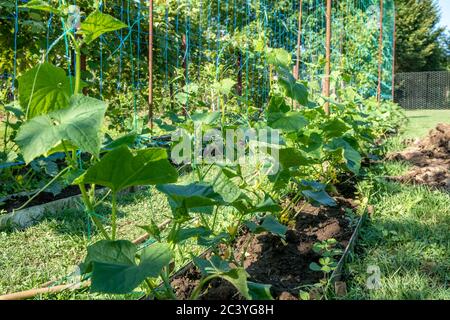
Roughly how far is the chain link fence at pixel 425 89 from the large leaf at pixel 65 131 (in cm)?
2277

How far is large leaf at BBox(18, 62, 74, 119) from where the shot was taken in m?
1.14

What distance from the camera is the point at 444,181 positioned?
10.3 feet

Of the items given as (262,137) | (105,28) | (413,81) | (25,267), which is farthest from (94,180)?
(413,81)

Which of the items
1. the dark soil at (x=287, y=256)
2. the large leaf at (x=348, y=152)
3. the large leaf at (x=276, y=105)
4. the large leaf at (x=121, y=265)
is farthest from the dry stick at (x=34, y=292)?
the large leaf at (x=348, y=152)

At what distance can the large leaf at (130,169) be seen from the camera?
3.26 ft

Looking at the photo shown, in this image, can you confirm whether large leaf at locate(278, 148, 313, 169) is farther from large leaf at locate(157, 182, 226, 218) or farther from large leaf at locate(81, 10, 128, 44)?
large leaf at locate(81, 10, 128, 44)

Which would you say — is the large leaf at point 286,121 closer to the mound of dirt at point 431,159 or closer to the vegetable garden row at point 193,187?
the vegetable garden row at point 193,187

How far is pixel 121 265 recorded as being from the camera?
1.05 meters

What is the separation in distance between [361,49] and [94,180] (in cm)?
808

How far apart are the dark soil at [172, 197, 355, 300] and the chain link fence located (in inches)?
841

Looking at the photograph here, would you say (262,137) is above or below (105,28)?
below

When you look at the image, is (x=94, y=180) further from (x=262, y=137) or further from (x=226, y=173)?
(x=262, y=137)

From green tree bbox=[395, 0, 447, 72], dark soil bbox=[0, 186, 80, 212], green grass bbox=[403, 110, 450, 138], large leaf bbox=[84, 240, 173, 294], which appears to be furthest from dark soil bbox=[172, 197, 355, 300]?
green tree bbox=[395, 0, 447, 72]

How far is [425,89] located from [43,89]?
77.4ft
